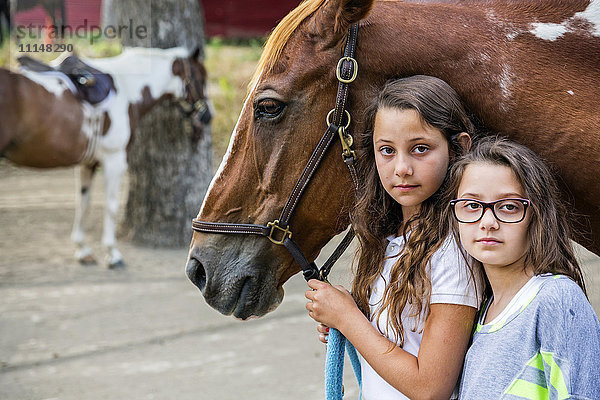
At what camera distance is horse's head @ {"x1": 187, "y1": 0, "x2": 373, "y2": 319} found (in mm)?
1753

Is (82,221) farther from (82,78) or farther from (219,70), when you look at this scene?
(219,70)

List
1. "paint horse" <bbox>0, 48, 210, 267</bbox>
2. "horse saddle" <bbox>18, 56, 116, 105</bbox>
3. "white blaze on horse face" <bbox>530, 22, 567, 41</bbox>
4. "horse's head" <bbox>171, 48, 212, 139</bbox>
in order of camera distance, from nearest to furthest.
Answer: "white blaze on horse face" <bbox>530, 22, 567, 41</bbox> < "paint horse" <bbox>0, 48, 210, 267</bbox> < "horse saddle" <bbox>18, 56, 116, 105</bbox> < "horse's head" <bbox>171, 48, 212, 139</bbox>

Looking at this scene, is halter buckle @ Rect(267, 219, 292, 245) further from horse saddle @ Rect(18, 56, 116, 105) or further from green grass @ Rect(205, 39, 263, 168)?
green grass @ Rect(205, 39, 263, 168)

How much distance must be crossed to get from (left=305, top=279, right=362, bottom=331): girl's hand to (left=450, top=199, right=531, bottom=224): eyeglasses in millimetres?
389

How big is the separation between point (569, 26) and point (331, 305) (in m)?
0.97

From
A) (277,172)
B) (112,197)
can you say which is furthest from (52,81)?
(277,172)

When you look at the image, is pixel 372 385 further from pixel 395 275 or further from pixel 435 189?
pixel 435 189

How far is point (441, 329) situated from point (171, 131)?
216 inches

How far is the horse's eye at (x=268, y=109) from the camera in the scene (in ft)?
5.80

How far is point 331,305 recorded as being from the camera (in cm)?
167

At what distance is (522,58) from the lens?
1.62 meters

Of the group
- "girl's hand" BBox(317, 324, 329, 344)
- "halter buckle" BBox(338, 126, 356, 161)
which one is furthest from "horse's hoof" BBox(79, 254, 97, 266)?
"halter buckle" BBox(338, 126, 356, 161)

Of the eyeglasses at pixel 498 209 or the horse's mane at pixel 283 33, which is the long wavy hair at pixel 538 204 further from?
the horse's mane at pixel 283 33

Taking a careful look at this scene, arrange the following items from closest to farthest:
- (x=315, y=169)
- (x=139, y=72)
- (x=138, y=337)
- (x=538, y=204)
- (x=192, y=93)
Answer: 1. (x=538, y=204)
2. (x=315, y=169)
3. (x=138, y=337)
4. (x=139, y=72)
5. (x=192, y=93)
